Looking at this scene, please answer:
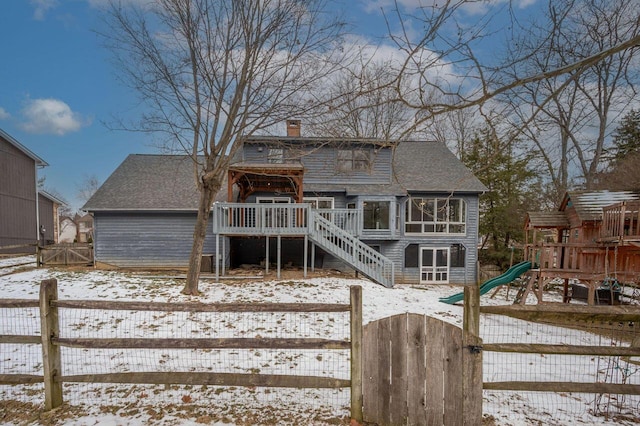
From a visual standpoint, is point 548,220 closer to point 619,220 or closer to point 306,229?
point 619,220

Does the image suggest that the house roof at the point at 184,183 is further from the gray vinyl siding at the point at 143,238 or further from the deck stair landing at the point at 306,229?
the deck stair landing at the point at 306,229

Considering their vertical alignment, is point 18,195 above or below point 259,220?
above

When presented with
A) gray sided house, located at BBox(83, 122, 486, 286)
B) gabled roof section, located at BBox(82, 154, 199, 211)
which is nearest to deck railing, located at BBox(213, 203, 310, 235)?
gray sided house, located at BBox(83, 122, 486, 286)

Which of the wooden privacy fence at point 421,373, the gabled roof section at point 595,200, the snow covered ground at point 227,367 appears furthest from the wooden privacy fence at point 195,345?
the gabled roof section at point 595,200

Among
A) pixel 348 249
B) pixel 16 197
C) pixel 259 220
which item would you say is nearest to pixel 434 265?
pixel 348 249

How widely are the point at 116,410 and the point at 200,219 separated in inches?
254

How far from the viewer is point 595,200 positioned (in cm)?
1087

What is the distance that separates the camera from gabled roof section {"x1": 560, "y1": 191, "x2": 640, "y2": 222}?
10477 mm

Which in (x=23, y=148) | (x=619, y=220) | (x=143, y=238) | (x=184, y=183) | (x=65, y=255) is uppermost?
(x=23, y=148)

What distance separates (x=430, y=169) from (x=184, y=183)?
1313 centimetres

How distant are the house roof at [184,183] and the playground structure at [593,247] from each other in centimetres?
404

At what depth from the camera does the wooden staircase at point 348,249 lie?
1241 centimetres

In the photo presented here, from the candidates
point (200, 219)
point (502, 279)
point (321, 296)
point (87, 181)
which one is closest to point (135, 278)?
point (200, 219)

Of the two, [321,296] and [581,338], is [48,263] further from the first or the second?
[581,338]
